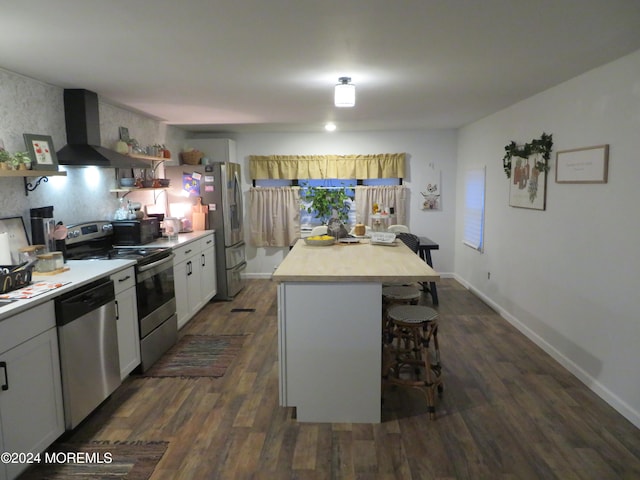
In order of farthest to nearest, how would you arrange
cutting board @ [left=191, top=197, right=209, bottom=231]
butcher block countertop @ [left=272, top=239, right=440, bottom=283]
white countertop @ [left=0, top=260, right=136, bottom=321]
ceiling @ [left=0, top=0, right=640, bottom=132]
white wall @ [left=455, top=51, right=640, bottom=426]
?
Result: cutting board @ [left=191, top=197, right=209, bottom=231] < white wall @ [left=455, top=51, right=640, bottom=426] < butcher block countertop @ [left=272, top=239, right=440, bottom=283] < white countertop @ [left=0, top=260, right=136, bottom=321] < ceiling @ [left=0, top=0, right=640, bottom=132]

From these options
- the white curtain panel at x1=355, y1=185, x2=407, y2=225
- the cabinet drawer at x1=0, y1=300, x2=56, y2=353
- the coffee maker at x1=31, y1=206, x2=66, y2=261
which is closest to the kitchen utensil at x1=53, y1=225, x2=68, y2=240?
the coffee maker at x1=31, y1=206, x2=66, y2=261

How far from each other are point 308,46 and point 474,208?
160 inches

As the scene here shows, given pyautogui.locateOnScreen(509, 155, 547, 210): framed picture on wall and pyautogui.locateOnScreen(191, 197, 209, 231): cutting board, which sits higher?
pyautogui.locateOnScreen(509, 155, 547, 210): framed picture on wall

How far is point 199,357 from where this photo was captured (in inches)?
153

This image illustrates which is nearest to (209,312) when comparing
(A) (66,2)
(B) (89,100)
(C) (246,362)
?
(C) (246,362)

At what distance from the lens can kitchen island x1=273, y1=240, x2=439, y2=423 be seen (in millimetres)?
2715

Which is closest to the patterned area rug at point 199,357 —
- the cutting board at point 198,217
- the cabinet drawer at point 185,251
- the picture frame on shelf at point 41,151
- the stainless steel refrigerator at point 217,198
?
the cabinet drawer at point 185,251

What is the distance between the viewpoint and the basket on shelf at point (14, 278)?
7.92 ft

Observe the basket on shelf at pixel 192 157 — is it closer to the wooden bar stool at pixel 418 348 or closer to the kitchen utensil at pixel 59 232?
the kitchen utensil at pixel 59 232

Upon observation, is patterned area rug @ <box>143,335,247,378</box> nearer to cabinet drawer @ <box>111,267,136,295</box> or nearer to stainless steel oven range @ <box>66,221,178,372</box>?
stainless steel oven range @ <box>66,221,178,372</box>

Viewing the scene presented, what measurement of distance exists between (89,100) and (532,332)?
14.7 feet

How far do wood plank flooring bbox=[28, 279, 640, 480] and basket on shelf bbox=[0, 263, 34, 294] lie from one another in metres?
0.99

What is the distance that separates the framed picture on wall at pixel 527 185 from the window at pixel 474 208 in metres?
0.98

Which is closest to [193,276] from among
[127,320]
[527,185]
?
[127,320]
